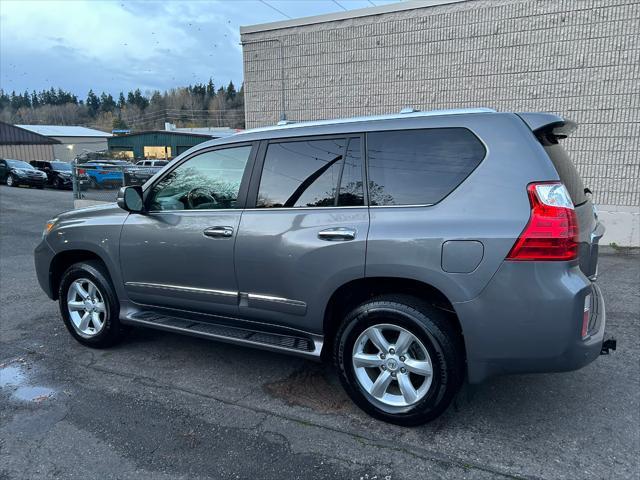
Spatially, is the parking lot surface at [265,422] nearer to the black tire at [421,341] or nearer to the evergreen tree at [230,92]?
the black tire at [421,341]

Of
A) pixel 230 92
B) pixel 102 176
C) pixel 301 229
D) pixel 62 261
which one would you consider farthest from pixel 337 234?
pixel 230 92

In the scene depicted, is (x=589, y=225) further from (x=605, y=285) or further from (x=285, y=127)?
(x=605, y=285)

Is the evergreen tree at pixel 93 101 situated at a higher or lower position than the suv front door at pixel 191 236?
higher

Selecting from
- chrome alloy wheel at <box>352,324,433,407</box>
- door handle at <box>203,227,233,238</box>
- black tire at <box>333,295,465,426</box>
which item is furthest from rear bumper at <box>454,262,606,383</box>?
door handle at <box>203,227,233,238</box>

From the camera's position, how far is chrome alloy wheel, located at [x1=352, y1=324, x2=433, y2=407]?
3.01 metres

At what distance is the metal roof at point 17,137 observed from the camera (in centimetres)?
4231

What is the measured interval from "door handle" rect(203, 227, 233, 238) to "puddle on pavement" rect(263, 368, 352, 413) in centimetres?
120

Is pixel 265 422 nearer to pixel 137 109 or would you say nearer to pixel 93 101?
pixel 137 109

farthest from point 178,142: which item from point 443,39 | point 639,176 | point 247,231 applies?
point 247,231

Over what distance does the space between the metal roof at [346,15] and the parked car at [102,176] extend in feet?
17.9

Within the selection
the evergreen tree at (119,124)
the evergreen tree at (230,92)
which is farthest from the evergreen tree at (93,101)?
the evergreen tree at (230,92)

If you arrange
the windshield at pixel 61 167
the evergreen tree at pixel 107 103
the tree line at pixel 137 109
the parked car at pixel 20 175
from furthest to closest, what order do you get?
the evergreen tree at pixel 107 103 → the tree line at pixel 137 109 → the windshield at pixel 61 167 → the parked car at pixel 20 175

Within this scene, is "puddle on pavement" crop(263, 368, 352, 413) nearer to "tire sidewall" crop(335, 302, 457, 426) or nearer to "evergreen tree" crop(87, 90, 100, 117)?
"tire sidewall" crop(335, 302, 457, 426)

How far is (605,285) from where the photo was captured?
21.0 feet
